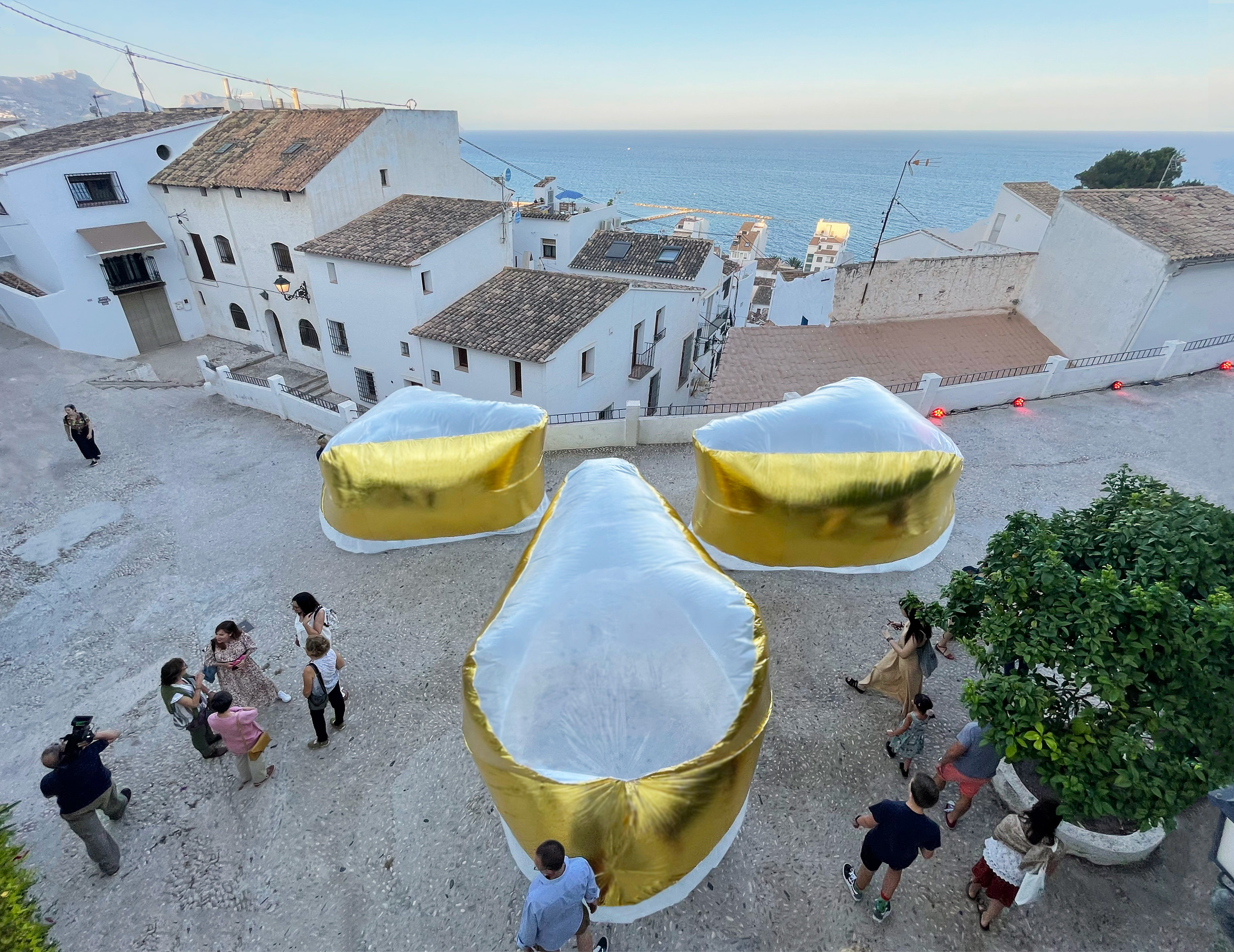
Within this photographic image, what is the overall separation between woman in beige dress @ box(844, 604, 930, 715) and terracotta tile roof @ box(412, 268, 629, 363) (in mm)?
11683

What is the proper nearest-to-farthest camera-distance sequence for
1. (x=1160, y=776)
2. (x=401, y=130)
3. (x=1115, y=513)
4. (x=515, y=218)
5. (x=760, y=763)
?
(x=1160, y=776) < (x=1115, y=513) < (x=760, y=763) < (x=401, y=130) < (x=515, y=218)

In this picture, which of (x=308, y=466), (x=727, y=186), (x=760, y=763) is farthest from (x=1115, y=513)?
(x=727, y=186)

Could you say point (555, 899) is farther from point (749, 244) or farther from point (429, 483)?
point (749, 244)

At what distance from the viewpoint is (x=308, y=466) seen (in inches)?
483

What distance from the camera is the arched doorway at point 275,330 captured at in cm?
2292

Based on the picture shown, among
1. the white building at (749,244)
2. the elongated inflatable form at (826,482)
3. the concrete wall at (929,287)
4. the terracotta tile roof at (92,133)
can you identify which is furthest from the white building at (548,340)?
the white building at (749,244)

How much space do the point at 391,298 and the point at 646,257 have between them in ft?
37.5

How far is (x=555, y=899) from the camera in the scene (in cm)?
372

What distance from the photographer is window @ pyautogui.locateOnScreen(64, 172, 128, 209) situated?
1986 centimetres

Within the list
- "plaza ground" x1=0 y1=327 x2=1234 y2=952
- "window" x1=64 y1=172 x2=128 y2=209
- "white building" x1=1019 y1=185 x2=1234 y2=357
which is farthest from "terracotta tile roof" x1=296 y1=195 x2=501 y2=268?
"white building" x1=1019 y1=185 x2=1234 y2=357

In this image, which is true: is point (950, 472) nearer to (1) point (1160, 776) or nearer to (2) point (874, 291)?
(1) point (1160, 776)

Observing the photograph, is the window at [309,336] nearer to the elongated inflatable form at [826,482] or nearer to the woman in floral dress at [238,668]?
the woman in floral dress at [238,668]

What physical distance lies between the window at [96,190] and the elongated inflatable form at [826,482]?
24.3 m

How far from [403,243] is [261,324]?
30.1 feet
